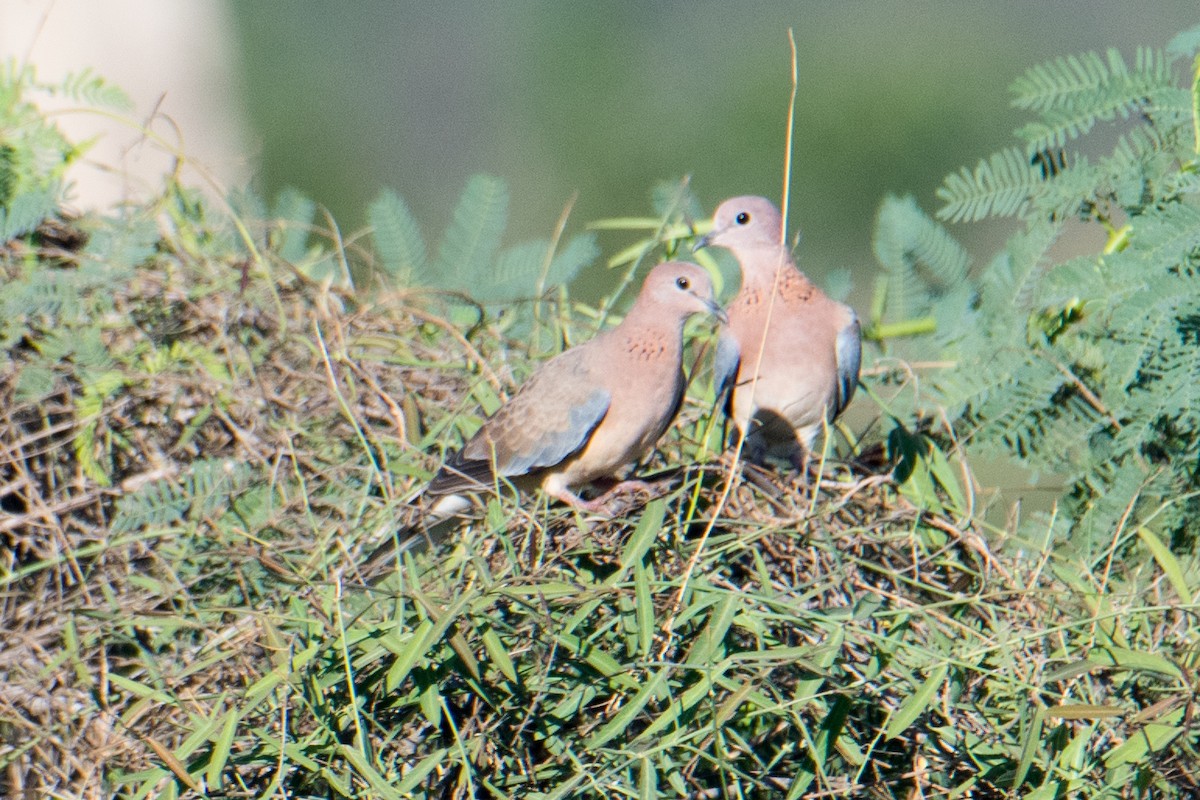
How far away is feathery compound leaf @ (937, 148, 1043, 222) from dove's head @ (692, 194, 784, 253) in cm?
47

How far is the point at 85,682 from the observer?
258 centimetres

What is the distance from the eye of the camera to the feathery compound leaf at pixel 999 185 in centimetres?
336

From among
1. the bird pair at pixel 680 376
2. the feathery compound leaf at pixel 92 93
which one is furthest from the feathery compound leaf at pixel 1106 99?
the feathery compound leaf at pixel 92 93

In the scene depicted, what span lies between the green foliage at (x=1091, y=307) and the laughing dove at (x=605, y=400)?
2.03 feet

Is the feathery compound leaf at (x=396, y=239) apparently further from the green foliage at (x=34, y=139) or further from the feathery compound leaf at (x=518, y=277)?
the green foliage at (x=34, y=139)

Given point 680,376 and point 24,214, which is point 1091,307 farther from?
point 24,214

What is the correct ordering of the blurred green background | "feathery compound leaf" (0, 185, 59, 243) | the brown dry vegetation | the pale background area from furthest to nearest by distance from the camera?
the blurred green background < the pale background area < "feathery compound leaf" (0, 185, 59, 243) < the brown dry vegetation

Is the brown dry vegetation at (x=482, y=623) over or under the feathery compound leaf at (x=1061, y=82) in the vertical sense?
under

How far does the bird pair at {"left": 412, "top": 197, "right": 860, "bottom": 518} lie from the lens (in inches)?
125

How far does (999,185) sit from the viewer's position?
3.37 meters

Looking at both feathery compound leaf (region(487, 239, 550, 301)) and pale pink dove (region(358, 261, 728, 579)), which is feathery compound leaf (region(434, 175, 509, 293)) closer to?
feathery compound leaf (region(487, 239, 550, 301))

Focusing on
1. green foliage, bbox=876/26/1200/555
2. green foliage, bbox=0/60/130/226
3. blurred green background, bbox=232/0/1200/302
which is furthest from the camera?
blurred green background, bbox=232/0/1200/302

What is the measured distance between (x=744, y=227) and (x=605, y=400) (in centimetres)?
73

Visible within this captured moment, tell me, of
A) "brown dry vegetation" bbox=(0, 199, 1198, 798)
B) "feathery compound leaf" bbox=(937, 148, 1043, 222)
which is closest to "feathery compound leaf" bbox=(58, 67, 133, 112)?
"brown dry vegetation" bbox=(0, 199, 1198, 798)
